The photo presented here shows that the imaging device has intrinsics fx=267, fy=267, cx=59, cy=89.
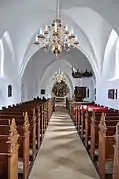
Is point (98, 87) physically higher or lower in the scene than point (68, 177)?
higher

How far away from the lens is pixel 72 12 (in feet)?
40.7

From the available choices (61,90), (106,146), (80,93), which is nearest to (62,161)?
(106,146)

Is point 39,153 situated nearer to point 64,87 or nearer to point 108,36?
point 108,36

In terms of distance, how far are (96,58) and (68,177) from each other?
39.9 ft

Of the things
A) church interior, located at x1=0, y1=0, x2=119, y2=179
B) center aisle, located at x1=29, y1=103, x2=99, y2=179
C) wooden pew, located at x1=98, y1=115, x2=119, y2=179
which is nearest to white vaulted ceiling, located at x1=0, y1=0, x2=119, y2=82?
church interior, located at x1=0, y1=0, x2=119, y2=179

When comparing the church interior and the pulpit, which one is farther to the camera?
the pulpit

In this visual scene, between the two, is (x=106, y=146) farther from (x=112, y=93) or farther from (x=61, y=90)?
(x=61, y=90)

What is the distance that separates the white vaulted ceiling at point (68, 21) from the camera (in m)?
8.88

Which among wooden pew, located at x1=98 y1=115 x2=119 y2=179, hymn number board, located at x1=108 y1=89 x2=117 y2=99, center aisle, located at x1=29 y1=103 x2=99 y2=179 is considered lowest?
center aisle, located at x1=29 y1=103 x2=99 y2=179

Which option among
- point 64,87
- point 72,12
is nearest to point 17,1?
point 72,12

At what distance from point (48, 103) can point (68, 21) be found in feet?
16.5

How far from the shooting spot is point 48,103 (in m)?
16.3

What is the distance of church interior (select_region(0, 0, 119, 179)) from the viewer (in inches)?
201

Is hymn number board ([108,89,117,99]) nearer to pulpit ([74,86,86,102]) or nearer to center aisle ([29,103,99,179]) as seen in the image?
center aisle ([29,103,99,179])
